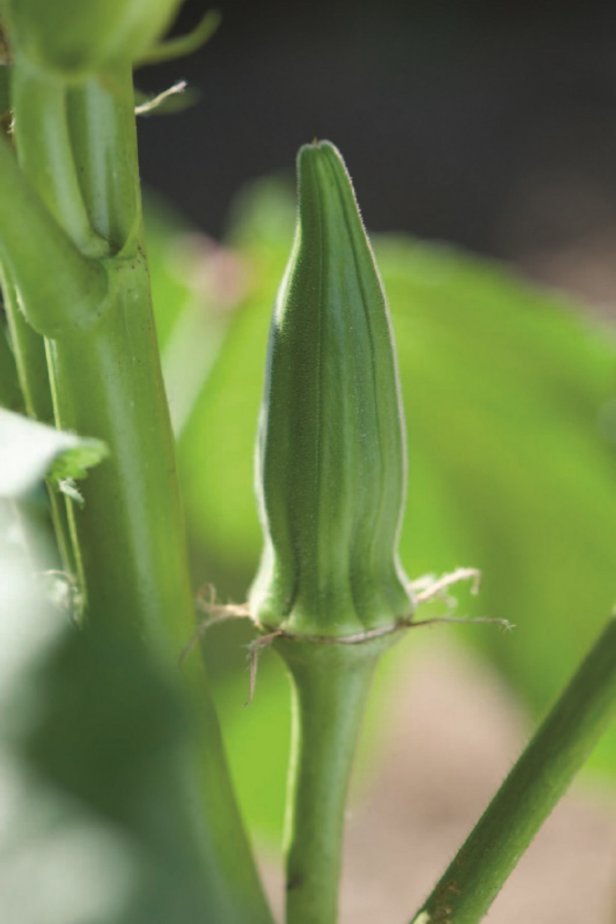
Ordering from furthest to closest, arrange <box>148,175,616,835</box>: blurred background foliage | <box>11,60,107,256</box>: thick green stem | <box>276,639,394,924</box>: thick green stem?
<box>148,175,616,835</box>: blurred background foliage
<box>276,639,394,924</box>: thick green stem
<box>11,60,107,256</box>: thick green stem

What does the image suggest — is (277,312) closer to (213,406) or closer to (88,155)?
(88,155)

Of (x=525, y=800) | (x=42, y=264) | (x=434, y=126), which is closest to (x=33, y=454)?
(x=42, y=264)

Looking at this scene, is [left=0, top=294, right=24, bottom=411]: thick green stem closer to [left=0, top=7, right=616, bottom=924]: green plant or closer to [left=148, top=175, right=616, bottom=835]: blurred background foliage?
[left=0, top=7, right=616, bottom=924]: green plant

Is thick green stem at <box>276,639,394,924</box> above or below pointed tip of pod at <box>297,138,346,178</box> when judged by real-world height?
below

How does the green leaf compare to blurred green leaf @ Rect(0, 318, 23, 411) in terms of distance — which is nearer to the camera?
the green leaf

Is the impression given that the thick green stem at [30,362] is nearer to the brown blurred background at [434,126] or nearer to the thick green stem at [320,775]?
the thick green stem at [320,775]

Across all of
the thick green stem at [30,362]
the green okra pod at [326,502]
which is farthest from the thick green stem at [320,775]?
the thick green stem at [30,362]

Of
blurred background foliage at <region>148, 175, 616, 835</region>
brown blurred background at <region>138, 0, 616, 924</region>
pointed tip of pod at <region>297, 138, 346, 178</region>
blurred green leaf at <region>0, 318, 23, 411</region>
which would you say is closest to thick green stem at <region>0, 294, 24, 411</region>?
blurred green leaf at <region>0, 318, 23, 411</region>

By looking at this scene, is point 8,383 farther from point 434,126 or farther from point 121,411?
point 434,126
